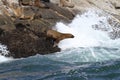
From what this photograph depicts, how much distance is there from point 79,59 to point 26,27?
4206mm

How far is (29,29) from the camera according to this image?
19.0 metres

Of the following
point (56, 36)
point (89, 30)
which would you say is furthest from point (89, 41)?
point (56, 36)

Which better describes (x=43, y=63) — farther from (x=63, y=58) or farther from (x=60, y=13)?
(x=60, y=13)

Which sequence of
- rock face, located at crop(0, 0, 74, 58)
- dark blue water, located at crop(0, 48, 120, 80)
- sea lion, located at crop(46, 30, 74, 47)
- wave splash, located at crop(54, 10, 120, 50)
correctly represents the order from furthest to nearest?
wave splash, located at crop(54, 10, 120, 50) < sea lion, located at crop(46, 30, 74, 47) < rock face, located at crop(0, 0, 74, 58) < dark blue water, located at crop(0, 48, 120, 80)

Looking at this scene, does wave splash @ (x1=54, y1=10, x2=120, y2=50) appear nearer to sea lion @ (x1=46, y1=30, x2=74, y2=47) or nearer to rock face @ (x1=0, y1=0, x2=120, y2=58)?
sea lion @ (x1=46, y1=30, x2=74, y2=47)

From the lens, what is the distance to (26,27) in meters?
19.1

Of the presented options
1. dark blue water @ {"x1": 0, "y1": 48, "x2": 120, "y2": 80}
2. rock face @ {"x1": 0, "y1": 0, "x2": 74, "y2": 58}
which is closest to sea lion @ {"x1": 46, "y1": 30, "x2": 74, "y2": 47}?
rock face @ {"x1": 0, "y1": 0, "x2": 74, "y2": 58}

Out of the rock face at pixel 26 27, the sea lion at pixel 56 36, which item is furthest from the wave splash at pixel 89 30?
the rock face at pixel 26 27

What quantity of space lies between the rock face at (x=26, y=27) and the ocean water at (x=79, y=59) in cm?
48

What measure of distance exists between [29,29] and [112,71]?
23.5 ft

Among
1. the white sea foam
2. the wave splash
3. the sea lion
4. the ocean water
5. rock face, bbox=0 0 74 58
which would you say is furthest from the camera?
the wave splash

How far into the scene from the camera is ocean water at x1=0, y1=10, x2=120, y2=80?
12.8 m

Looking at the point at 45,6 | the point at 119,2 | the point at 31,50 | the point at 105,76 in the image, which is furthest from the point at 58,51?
the point at 119,2

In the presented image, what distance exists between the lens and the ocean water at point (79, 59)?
12.8m
